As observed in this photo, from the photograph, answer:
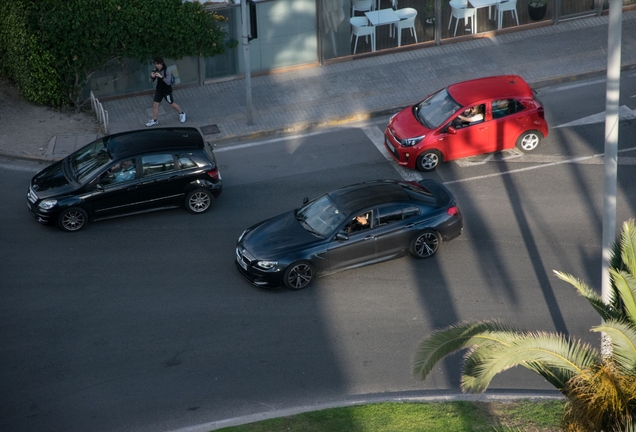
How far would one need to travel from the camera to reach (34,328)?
1395cm

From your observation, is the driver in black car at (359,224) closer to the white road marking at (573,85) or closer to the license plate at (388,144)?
the license plate at (388,144)

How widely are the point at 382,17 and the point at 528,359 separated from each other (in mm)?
→ 16344

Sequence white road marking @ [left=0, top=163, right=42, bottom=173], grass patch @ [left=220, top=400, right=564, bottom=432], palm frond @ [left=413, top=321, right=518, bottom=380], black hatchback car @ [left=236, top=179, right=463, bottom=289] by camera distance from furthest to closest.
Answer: white road marking @ [left=0, top=163, right=42, bottom=173] < black hatchback car @ [left=236, top=179, right=463, bottom=289] < grass patch @ [left=220, top=400, right=564, bottom=432] < palm frond @ [left=413, top=321, right=518, bottom=380]

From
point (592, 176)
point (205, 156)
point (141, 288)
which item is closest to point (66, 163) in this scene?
point (205, 156)

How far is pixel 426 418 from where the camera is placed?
11.4m

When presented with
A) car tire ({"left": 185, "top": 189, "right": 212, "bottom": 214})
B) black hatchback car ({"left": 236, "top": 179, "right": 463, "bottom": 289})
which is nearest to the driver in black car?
black hatchback car ({"left": 236, "top": 179, "right": 463, "bottom": 289})

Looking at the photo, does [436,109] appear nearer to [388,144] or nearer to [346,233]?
[388,144]

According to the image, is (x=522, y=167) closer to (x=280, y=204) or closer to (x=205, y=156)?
(x=280, y=204)

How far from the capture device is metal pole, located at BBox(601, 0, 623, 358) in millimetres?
11219

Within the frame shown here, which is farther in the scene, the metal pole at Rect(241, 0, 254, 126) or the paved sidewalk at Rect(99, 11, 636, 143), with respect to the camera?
the paved sidewalk at Rect(99, 11, 636, 143)

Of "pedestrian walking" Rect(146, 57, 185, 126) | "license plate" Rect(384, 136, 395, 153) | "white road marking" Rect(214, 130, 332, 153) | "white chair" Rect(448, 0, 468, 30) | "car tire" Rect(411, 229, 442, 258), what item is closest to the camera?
"car tire" Rect(411, 229, 442, 258)

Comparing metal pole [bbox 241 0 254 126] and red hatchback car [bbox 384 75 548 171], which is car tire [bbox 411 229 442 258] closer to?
red hatchback car [bbox 384 75 548 171]

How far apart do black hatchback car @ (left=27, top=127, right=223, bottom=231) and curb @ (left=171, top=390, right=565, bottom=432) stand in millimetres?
6134

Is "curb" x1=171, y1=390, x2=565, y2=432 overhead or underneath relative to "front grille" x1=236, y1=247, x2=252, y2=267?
underneath
